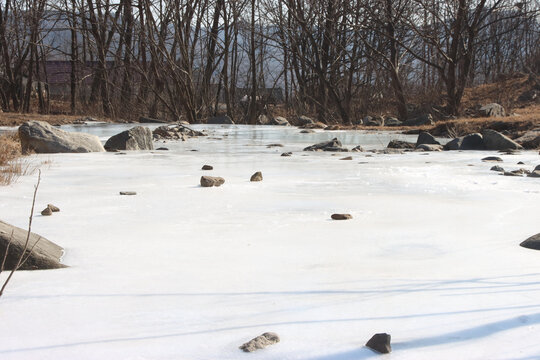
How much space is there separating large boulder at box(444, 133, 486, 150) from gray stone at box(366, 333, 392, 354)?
6.31 meters

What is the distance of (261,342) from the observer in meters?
1.25

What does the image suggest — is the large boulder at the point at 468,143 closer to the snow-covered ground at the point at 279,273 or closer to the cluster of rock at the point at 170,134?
the snow-covered ground at the point at 279,273

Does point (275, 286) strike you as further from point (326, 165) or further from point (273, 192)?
point (326, 165)

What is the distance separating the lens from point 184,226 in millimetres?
2576

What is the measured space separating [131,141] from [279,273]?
211 inches

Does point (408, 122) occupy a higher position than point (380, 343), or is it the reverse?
point (408, 122)

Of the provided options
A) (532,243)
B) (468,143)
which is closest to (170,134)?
(468,143)

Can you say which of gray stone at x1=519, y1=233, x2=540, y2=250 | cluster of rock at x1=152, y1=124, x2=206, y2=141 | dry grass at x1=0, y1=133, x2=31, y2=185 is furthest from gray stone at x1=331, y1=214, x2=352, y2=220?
cluster of rock at x1=152, y1=124, x2=206, y2=141

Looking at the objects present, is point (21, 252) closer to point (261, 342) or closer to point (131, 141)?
point (261, 342)

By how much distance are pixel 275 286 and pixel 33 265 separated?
71cm

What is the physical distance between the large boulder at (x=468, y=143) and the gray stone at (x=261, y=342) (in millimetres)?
6335

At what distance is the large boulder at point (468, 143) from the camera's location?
720 cm

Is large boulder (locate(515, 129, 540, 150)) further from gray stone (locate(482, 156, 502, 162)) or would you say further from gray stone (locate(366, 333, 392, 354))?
gray stone (locate(366, 333, 392, 354))

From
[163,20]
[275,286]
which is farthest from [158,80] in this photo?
[275,286]
